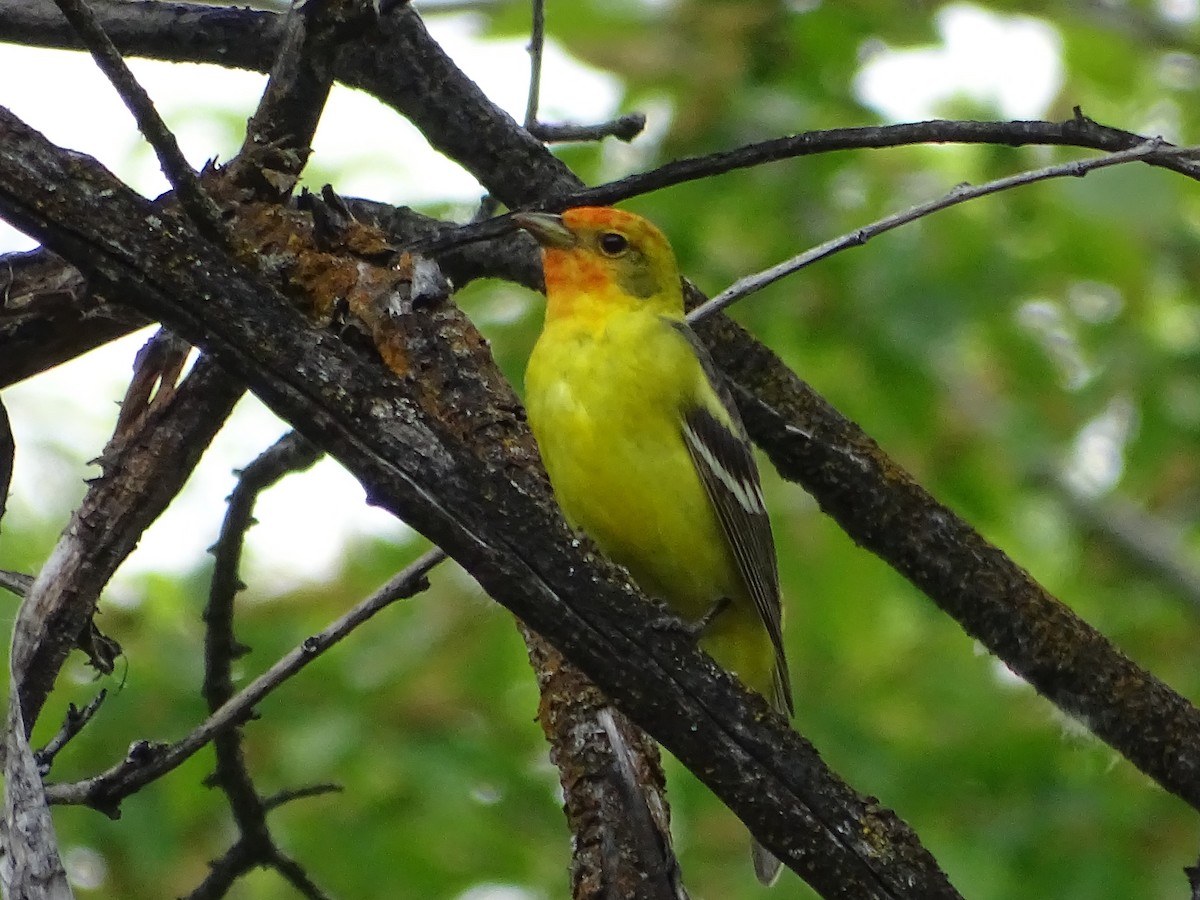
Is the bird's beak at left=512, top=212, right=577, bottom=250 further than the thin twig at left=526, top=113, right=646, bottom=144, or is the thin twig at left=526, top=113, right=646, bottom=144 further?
the bird's beak at left=512, top=212, right=577, bottom=250

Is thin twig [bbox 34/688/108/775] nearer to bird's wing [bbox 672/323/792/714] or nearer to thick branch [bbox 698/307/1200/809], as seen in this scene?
thick branch [bbox 698/307/1200/809]

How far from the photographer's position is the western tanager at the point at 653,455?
4.36 m

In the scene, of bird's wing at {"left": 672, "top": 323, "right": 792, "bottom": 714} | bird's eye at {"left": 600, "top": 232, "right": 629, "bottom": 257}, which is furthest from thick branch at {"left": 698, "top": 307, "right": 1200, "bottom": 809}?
bird's eye at {"left": 600, "top": 232, "right": 629, "bottom": 257}

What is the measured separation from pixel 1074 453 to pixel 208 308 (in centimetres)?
849

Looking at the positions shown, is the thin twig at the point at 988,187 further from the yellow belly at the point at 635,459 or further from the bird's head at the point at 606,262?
the bird's head at the point at 606,262

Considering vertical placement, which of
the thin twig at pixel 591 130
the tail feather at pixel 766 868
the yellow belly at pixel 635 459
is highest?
the thin twig at pixel 591 130

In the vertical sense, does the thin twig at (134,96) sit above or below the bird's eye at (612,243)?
below

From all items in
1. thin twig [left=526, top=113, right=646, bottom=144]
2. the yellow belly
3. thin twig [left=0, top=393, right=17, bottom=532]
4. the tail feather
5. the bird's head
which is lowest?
thin twig [left=0, top=393, right=17, bottom=532]

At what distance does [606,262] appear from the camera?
201 inches

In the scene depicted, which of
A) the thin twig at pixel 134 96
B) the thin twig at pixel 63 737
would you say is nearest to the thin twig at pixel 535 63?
the thin twig at pixel 134 96

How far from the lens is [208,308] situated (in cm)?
244

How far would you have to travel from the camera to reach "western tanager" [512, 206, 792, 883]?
4.36 m

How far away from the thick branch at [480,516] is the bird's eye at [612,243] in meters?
2.60

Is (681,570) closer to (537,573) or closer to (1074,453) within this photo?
(537,573)
